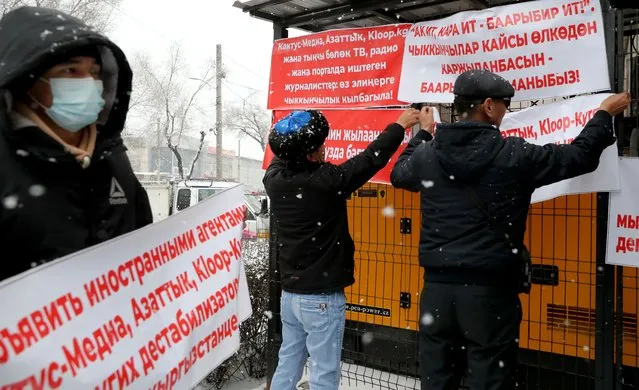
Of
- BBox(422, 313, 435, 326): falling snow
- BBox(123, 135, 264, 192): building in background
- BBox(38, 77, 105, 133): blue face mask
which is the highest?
BBox(123, 135, 264, 192): building in background

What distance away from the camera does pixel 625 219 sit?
10.7ft

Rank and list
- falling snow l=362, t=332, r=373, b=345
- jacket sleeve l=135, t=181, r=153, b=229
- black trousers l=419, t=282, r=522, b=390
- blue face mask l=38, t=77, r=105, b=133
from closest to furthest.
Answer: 1. blue face mask l=38, t=77, r=105, b=133
2. jacket sleeve l=135, t=181, r=153, b=229
3. black trousers l=419, t=282, r=522, b=390
4. falling snow l=362, t=332, r=373, b=345

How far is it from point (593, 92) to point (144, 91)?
106 ft

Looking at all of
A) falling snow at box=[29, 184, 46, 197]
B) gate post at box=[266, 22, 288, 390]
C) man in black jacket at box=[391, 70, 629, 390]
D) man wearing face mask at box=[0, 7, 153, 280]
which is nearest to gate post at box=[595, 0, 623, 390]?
man in black jacket at box=[391, 70, 629, 390]

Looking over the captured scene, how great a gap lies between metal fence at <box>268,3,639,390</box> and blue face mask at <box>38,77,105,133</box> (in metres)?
3.05

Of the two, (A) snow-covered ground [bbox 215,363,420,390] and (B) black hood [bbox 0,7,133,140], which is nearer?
(B) black hood [bbox 0,7,133,140]

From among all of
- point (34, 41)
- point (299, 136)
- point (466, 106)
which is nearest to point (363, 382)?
point (299, 136)

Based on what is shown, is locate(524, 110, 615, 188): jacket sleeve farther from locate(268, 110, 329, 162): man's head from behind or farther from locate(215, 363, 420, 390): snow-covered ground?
locate(215, 363, 420, 390): snow-covered ground

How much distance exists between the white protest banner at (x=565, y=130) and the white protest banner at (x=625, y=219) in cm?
9

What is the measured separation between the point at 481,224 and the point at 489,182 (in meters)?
0.24

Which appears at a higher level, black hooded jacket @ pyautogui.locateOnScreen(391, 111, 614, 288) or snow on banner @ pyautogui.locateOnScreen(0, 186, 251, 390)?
black hooded jacket @ pyautogui.locateOnScreen(391, 111, 614, 288)

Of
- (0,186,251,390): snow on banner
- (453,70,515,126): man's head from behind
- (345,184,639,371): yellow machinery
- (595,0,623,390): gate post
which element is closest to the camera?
(0,186,251,390): snow on banner

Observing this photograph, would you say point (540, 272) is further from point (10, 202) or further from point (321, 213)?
point (10, 202)

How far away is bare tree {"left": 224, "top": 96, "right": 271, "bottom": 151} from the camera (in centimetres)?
4525
